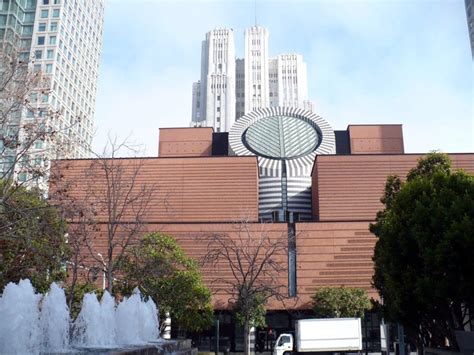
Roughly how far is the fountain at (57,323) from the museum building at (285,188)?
15.0 feet

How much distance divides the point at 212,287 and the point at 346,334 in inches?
596

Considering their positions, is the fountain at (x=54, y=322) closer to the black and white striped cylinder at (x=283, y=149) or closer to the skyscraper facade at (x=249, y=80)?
the black and white striped cylinder at (x=283, y=149)

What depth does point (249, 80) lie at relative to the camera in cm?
13412

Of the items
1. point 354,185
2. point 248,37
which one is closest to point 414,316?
point 354,185

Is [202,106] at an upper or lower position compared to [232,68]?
lower

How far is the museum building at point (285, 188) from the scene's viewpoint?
44688 millimetres

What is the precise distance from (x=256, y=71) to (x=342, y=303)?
4063 inches

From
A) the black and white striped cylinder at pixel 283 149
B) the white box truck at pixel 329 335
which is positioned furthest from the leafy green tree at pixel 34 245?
the black and white striped cylinder at pixel 283 149

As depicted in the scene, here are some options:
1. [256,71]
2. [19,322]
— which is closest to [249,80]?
[256,71]

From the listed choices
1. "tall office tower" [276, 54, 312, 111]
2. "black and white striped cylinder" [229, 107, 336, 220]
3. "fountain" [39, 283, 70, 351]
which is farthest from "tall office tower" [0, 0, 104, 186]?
"tall office tower" [276, 54, 312, 111]

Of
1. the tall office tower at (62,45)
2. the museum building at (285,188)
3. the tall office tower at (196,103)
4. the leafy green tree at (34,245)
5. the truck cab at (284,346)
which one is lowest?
the truck cab at (284,346)

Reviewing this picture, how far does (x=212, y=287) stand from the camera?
4322 centimetres

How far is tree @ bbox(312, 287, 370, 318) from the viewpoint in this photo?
39.1m

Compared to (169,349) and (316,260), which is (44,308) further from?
(316,260)
